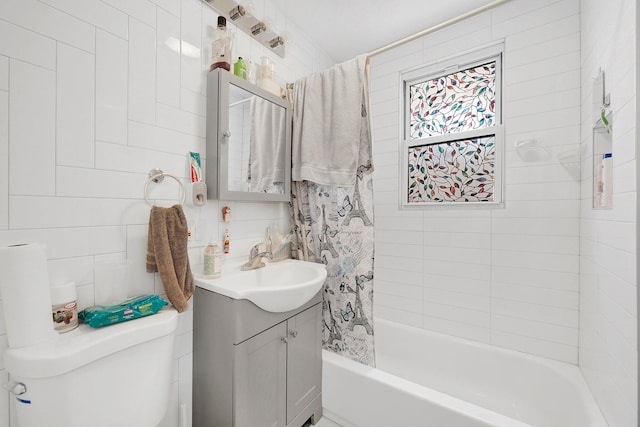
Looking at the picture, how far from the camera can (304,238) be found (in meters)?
1.81

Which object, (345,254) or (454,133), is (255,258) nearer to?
(345,254)

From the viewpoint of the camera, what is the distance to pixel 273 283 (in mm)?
1566

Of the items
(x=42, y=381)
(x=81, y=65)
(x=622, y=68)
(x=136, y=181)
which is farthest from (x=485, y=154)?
(x=42, y=381)

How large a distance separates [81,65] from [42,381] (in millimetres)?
1022

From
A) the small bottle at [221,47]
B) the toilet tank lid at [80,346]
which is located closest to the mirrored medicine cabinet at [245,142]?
the small bottle at [221,47]

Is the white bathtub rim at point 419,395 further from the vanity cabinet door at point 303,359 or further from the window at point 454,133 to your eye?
the window at point 454,133

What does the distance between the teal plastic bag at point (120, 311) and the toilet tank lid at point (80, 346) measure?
0.7 inches

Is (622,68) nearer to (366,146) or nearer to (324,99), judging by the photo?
(366,146)

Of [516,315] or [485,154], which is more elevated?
[485,154]

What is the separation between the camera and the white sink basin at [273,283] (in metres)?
1.16

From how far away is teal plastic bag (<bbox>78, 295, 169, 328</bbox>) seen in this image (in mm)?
921

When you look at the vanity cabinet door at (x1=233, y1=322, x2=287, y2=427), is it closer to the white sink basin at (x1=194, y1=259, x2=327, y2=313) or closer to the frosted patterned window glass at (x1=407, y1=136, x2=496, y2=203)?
the white sink basin at (x1=194, y1=259, x2=327, y2=313)

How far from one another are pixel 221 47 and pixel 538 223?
2.04 metres

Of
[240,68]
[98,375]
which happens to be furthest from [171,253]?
[240,68]
